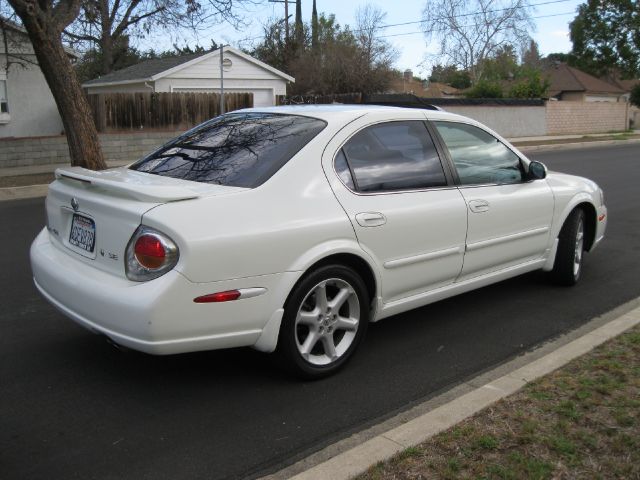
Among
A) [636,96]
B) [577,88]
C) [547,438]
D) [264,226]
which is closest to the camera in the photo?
[547,438]

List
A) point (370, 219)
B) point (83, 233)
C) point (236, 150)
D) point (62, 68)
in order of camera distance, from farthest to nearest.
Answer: point (62, 68), point (236, 150), point (370, 219), point (83, 233)

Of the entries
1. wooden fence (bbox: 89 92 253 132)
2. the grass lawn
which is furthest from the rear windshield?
wooden fence (bbox: 89 92 253 132)

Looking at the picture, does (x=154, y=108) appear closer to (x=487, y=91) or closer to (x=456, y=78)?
(x=487, y=91)

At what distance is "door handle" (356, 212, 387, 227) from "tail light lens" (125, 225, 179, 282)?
1.17 m

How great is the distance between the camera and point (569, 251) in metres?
5.71

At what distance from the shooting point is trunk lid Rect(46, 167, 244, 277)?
11.2 ft

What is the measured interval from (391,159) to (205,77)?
2322 centimetres

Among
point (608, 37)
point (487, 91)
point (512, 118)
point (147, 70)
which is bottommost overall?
point (512, 118)

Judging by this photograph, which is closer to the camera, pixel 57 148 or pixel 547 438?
pixel 547 438

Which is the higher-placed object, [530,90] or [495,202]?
[530,90]

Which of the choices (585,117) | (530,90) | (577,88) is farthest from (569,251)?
(577,88)

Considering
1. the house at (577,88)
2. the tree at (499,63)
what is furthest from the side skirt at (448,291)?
the house at (577,88)

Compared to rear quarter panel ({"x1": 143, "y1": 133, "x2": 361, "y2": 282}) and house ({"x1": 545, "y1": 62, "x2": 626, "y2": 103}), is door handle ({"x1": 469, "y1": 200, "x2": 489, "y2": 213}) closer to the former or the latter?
rear quarter panel ({"x1": 143, "y1": 133, "x2": 361, "y2": 282})

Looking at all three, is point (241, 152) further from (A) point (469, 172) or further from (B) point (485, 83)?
(B) point (485, 83)
